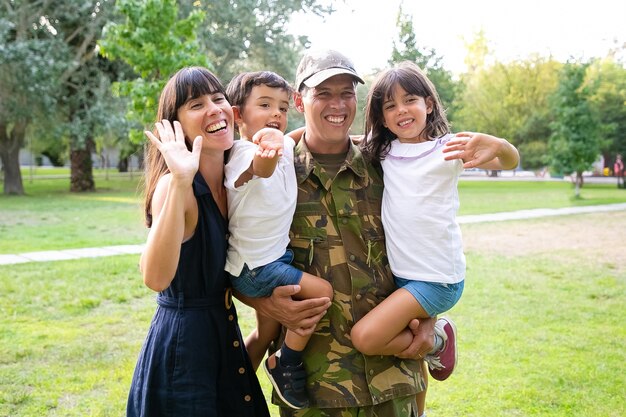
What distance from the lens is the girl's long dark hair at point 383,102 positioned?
261 cm

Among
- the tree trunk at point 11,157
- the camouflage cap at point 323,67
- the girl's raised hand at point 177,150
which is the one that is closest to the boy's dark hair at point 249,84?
the camouflage cap at point 323,67

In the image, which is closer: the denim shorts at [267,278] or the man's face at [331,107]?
the denim shorts at [267,278]

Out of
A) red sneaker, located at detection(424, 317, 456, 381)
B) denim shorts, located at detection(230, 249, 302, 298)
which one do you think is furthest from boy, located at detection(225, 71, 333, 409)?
red sneaker, located at detection(424, 317, 456, 381)

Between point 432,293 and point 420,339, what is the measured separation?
188mm

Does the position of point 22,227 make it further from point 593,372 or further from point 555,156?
point 555,156

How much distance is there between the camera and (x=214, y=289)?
2363 mm

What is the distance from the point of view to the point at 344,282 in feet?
8.16

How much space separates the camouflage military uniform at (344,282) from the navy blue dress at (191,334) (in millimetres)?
351

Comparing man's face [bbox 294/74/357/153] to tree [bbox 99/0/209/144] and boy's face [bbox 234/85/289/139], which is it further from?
tree [bbox 99/0/209/144]

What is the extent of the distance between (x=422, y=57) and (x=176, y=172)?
29.2 metres

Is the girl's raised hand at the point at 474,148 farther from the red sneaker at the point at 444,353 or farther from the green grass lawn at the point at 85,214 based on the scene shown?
the green grass lawn at the point at 85,214

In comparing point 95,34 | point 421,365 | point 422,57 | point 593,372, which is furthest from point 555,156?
point 421,365

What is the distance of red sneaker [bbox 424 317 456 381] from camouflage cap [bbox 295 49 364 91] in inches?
43.3

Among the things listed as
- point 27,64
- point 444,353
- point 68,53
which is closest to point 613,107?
point 68,53
